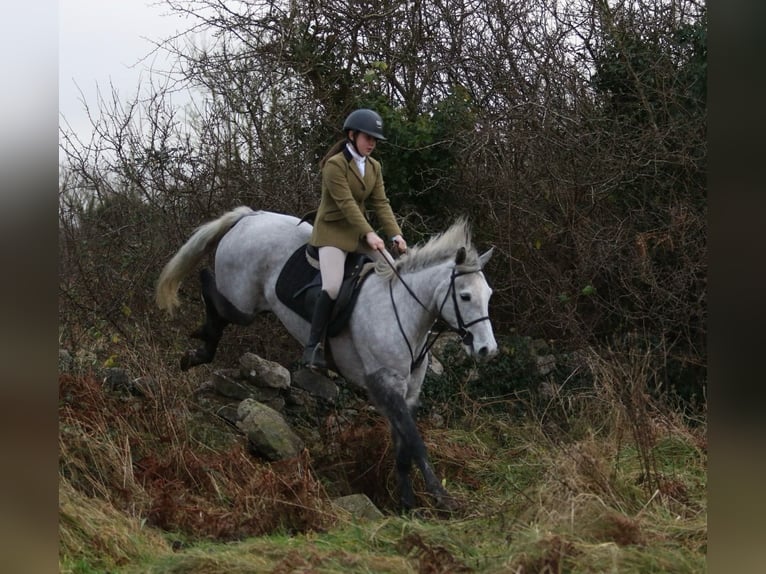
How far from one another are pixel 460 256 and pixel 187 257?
262cm

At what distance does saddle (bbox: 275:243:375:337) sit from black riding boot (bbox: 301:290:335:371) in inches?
3.8

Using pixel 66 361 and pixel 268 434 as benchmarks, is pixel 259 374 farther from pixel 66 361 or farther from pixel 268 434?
pixel 66 361

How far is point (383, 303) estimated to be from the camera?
7.39m

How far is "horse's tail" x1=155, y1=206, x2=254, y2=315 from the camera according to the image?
8.24 metres

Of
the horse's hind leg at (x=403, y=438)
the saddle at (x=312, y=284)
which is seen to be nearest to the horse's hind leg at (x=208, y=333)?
the saddle at (x=312, y=284)

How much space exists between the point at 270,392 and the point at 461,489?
2.09m

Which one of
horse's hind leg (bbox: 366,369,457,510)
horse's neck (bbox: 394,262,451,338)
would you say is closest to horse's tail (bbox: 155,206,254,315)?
horse's neck (bbox: 394,262,451,338)

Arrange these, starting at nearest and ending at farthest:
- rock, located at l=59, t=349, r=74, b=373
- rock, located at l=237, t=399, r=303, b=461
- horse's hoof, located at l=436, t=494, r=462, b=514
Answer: horse's hoof, located at l=436, t=494, r=462, b=514
rock, located at l=237, t=399, r=303, b=461
rock, located at l=59, t=349, r=74, b=373

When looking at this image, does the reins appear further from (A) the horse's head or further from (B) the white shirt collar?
(B) the white shirt collar

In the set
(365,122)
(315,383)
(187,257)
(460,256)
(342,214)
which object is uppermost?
(365,122)

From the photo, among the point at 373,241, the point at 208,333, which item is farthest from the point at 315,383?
the point at 373,241

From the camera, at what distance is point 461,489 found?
782 cm

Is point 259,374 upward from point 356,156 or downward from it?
downward
